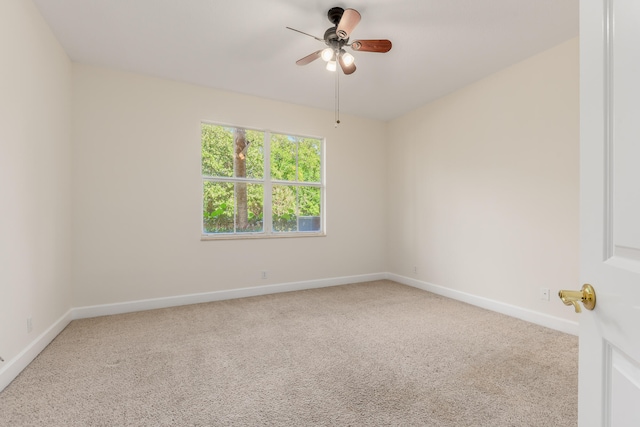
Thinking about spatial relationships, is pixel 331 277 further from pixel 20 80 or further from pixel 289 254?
pixel 20 80

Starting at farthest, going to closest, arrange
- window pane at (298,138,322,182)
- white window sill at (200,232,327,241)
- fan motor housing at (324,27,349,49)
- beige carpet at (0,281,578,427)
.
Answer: window pane at (298,138,322,182) < white window sill at (200,232,327,241) < fan motor housing at (324,27,349,49) < beige carpet at (0,281,578,427)

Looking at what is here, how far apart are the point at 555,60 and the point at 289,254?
12.2 ft

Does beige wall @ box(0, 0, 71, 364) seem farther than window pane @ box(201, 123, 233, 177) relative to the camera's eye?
No

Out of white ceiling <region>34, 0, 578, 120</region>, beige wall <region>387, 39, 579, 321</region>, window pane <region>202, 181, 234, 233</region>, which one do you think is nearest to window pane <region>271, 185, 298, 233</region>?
window pane <region>202, 181, 234, 233</region>

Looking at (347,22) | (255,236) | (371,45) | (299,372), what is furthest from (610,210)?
(255,236)

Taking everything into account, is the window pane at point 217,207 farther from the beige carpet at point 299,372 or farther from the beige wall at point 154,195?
the beige carpet at point 299,372

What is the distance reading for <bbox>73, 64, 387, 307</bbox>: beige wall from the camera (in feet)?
10.8

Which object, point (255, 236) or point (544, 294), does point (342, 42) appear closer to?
point (255, 236)

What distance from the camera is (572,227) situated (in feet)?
9.21

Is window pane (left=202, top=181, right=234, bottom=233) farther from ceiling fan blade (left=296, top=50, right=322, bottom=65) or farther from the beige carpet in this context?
ceiling fan blade (left=296, top=50, right=322, bottom=65)

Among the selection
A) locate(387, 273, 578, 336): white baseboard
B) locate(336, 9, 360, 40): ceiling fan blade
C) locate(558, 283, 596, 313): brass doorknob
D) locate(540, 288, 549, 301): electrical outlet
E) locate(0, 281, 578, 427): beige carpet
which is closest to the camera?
locate(558, 283, 596, 313): brass doorknob

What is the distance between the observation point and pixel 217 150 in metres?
4.02

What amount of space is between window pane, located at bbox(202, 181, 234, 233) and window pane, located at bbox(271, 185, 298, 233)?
24.8 inches

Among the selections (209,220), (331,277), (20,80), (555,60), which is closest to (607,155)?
(555,60)
